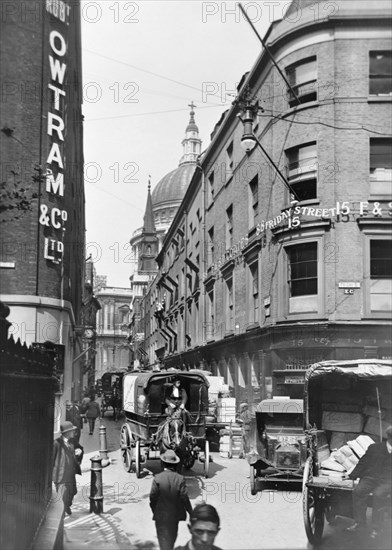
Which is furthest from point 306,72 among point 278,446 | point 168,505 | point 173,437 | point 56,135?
point 168,505

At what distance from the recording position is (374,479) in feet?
26.5

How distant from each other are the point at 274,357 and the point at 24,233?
31.6 ft

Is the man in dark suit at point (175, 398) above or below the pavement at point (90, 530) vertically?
above

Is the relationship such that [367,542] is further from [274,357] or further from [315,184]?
[315,184]

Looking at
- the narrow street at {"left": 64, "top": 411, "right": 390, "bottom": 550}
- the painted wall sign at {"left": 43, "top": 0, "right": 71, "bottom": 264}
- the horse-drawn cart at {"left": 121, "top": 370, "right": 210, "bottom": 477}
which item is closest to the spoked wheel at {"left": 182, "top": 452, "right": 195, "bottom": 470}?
the horse-drawn cart at {"left": 121, "top": 370, "right": 210, "bottom": 477}

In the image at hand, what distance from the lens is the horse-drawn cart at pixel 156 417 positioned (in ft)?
48.5

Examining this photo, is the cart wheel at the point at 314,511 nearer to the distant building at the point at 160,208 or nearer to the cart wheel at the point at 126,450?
the cart wheel at the point at 126,450

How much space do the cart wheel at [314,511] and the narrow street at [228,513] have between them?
0.58 ft

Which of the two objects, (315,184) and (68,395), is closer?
(315,184)

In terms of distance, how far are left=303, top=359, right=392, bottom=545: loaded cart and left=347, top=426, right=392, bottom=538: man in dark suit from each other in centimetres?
31

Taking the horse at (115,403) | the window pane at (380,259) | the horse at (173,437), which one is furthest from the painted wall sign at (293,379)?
the horse at (115,403)

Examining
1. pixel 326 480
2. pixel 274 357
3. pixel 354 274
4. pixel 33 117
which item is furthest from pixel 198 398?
pixel 33 117

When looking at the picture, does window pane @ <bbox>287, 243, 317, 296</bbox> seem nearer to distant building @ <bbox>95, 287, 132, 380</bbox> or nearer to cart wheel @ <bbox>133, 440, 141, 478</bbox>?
cart wheel @ <bbox>133, 440, 141, 478</bbox>

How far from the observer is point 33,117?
2250 centimetres
